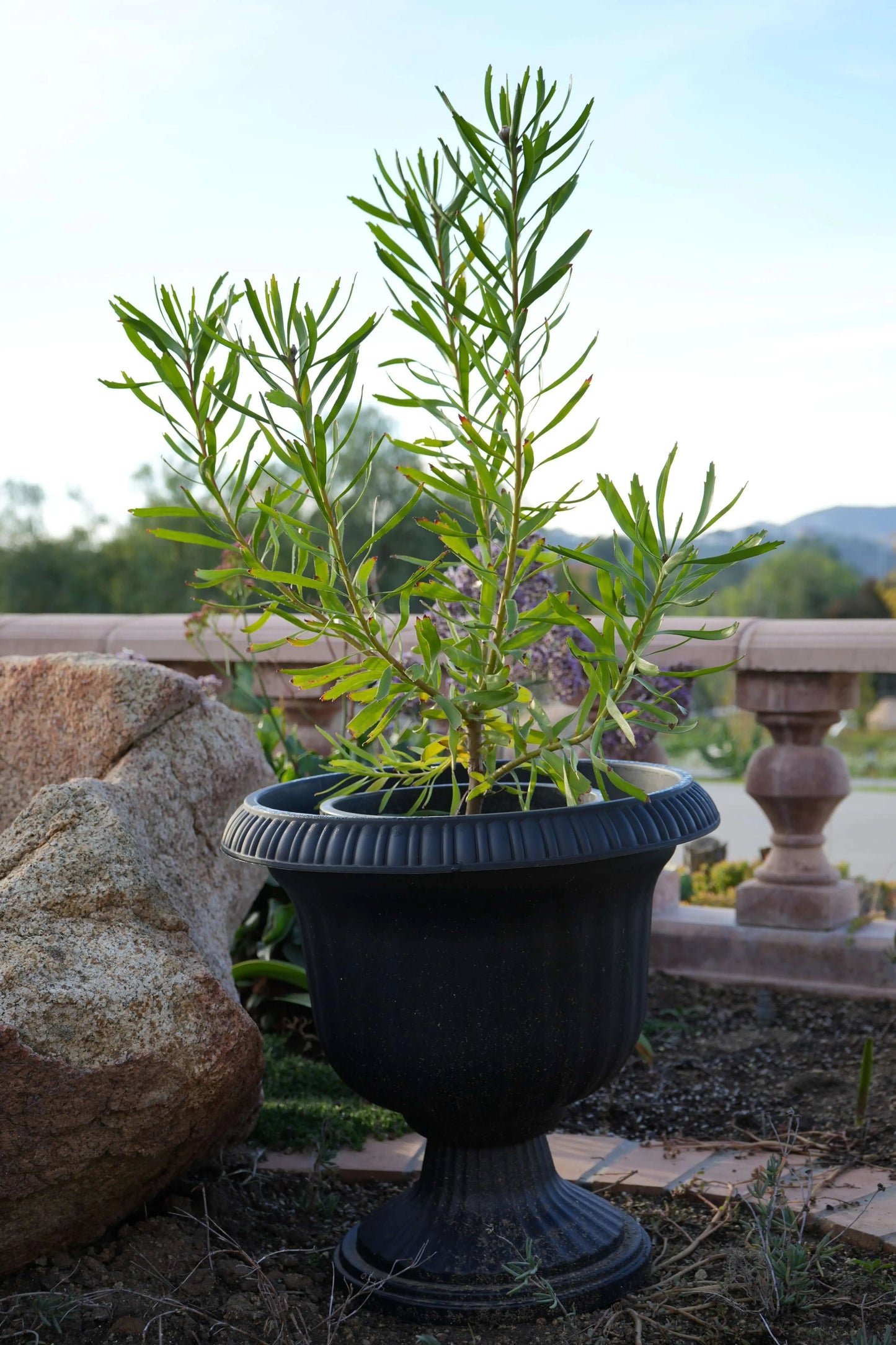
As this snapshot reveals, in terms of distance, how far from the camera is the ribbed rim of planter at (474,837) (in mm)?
1702

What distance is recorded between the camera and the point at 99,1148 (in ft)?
6.01

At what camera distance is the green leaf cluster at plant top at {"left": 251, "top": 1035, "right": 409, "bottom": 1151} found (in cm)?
257

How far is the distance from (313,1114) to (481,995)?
3.23 ft

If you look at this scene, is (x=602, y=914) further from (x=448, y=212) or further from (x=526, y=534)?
(x=448, y=212)

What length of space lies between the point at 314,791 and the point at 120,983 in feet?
1.73

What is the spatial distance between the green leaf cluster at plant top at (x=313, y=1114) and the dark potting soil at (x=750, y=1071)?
47 centimetres

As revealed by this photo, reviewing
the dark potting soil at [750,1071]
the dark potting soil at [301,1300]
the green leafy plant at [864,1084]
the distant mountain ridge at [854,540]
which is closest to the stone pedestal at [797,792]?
the dark potting soil at [750,1071]

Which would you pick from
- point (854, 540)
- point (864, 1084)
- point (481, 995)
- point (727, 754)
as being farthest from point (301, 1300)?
point (854, 540)

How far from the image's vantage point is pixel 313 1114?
264cm

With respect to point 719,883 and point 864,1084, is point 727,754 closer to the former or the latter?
point 719,883

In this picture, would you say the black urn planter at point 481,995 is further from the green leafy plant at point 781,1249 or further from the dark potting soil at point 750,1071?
the dark potting soil at point 750,1071

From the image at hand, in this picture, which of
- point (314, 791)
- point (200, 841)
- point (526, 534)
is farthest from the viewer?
point (200, 841)

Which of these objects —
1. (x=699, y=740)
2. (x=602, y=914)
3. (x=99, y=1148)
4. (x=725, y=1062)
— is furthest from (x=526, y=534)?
(x=699, y=740)

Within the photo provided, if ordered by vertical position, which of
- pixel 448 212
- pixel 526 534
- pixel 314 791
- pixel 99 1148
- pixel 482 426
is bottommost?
pixel 99 1148
